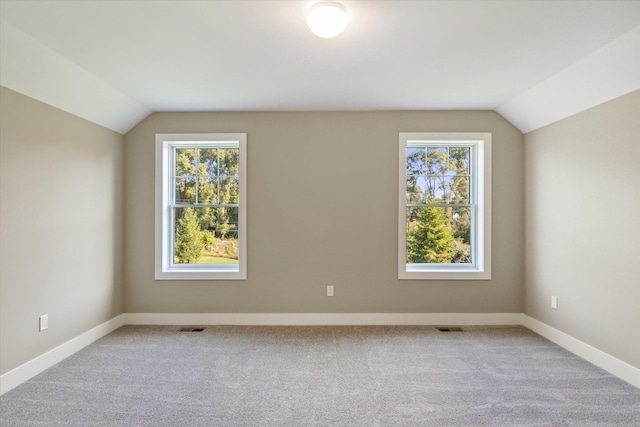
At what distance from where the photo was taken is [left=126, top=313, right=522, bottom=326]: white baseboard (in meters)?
3.84

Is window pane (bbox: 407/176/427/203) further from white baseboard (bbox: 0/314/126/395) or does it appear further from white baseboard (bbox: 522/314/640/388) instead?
white baseboard (bbox: 0/314/126/395)

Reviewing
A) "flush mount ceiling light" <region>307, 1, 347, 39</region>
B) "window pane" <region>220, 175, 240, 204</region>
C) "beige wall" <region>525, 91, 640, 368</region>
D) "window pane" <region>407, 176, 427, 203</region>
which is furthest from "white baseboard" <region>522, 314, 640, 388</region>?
"window pane" <region>220, 175, 240, 204</region>

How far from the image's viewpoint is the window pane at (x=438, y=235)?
4.02 m

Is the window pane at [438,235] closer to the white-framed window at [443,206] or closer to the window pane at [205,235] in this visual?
the white-framed window at [443,206]

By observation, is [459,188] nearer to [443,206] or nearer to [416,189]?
[443,206]

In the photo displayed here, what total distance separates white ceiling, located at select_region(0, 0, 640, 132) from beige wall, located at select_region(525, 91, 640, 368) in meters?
0.26

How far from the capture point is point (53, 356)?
2.84 metres

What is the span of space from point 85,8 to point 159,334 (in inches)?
118

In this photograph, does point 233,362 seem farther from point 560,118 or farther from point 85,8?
point 560,118

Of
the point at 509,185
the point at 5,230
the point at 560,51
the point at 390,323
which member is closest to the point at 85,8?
the point at 5,230

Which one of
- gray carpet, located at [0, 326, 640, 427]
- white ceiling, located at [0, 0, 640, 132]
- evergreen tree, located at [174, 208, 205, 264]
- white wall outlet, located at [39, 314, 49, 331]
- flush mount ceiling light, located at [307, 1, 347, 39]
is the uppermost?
white ceiling, located at [0, 0, 640, 132]

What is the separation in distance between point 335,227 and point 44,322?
9.36ft

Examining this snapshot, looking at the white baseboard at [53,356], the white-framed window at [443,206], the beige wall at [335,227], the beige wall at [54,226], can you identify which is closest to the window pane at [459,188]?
the white-framed window at [443,206]

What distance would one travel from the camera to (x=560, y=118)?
10.7ft
